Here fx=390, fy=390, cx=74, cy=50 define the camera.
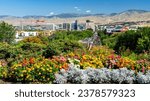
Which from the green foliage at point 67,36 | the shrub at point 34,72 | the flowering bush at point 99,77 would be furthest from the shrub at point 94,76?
the green foliage at point 67,36

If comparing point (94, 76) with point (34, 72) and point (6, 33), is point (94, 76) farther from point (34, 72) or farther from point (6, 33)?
point (6, 33)

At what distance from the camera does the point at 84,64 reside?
8297 mm

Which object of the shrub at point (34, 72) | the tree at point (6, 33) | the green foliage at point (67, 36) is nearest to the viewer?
the shrub at point (34, 72)

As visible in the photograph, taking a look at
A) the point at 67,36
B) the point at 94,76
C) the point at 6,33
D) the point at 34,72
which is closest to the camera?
the point at 94,76

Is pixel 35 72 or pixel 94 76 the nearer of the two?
pixel 94 76

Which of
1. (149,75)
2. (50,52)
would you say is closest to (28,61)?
(149,75)

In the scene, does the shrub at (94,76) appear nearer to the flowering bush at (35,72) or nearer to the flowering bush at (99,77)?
the flowering bush at (99,77)

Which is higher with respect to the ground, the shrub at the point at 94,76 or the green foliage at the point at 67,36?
the shrub at the point at 94,76

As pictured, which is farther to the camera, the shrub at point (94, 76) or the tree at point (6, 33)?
the tree at point (6, 33)

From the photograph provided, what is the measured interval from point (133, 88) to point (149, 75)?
1.49m

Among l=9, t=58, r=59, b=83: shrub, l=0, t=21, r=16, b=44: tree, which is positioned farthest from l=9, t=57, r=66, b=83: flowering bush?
l=0, t=21, r=16, b=44: tree

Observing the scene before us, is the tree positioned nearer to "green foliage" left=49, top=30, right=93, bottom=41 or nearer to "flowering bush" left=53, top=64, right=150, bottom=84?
"green foliage" left=49, top=30, right=93, bottom=41

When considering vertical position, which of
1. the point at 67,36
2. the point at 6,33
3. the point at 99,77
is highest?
the point at 99,77

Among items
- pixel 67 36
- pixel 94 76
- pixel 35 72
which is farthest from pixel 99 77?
pixel 67 36
